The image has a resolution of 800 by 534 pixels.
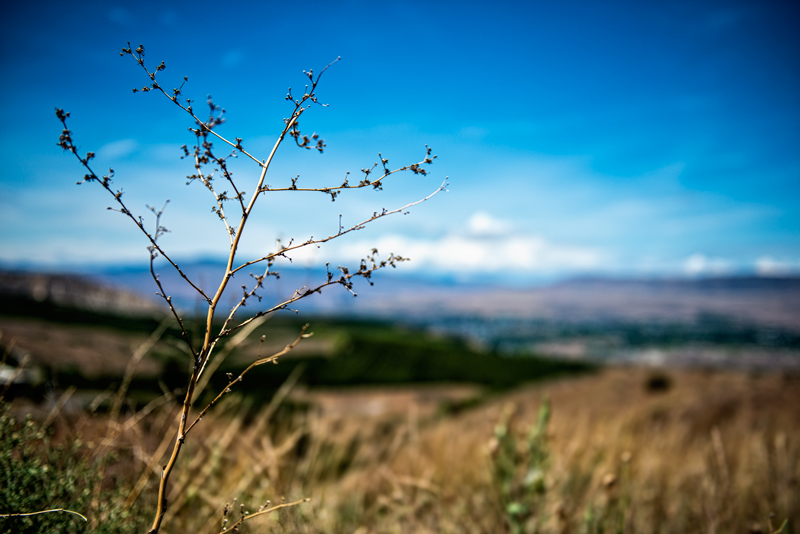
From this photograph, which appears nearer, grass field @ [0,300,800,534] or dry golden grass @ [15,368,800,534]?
grass field @ [0,300,800,534]

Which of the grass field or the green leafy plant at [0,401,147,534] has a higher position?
the green leafy plant at [0,401,147,534]

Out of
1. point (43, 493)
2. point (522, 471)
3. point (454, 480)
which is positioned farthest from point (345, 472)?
point (43, 493)

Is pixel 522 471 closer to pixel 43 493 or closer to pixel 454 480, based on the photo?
pixel 454 480

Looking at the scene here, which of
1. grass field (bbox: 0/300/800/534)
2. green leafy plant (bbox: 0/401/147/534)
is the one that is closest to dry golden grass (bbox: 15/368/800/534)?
grass field (bbox: 0/300/800/534)

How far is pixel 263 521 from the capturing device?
1554 mm

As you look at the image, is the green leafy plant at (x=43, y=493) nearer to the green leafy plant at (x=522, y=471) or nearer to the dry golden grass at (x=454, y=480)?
the dry golden grass at (x=454, y=480)

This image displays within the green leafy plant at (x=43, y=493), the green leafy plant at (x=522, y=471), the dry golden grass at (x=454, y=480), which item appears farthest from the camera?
the green leafy plant at (x=522, y=471)

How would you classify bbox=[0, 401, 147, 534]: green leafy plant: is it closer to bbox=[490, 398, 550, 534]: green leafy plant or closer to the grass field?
the grass field

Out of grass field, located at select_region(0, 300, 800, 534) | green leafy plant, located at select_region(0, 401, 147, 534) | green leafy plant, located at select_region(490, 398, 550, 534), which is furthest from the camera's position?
green leafy plant, located at select_region(490, 398, 550, 534)

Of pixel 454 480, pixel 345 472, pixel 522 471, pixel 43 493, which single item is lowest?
pixel 345 472

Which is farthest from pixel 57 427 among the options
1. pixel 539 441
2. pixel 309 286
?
pixel 539 441

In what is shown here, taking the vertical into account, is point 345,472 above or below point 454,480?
below

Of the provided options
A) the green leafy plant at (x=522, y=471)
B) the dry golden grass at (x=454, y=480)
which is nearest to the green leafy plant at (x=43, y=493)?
the dry golden grass at (x=454, y=480)

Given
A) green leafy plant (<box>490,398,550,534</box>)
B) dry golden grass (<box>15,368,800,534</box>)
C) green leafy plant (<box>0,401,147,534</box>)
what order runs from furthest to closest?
green leafy plant (<box>490,398,550,534</box>)
dry golden grass (<box>15,368,800,534</box>)
green leafy plant (<box>0,401,147,534</box>)
